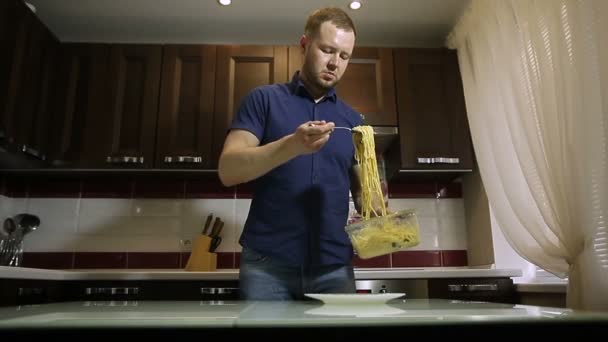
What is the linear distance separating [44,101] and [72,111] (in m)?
0.14

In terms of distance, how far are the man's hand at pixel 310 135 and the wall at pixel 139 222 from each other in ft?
5.31

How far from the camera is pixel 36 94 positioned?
7.27ft

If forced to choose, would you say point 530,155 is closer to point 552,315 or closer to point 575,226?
point 575,226

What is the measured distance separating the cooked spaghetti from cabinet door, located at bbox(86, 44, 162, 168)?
1456 mm

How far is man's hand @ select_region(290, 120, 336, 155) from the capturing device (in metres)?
0.88

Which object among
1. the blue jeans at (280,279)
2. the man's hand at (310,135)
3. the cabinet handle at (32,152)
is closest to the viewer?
the man's hand at (310,135)

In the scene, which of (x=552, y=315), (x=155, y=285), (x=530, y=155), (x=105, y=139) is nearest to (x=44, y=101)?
(x=105, y=139)

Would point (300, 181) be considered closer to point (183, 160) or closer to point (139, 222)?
point (183, 160)

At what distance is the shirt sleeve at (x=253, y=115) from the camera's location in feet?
4.07

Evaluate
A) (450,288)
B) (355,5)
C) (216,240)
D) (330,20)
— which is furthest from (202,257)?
(355,5)

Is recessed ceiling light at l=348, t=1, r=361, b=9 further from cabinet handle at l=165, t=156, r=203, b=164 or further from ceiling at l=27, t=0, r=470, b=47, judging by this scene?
cabinet handle at l=165, t=156, r=203, b=164

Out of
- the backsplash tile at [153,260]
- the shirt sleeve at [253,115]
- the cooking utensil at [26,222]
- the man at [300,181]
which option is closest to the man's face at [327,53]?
the man at [300,181]

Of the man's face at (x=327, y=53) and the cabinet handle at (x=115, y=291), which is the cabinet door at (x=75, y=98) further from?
the man's face at (x=327, y=53)

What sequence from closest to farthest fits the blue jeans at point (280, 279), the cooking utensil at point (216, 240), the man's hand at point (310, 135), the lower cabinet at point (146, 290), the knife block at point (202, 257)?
the man's hand at point (310, 135)
the blue jeans at point (280, 279)
the lower cabinet at point (146, 290)
the knife block at point (202, 257)
the cooking utensil at point (216, 240)
